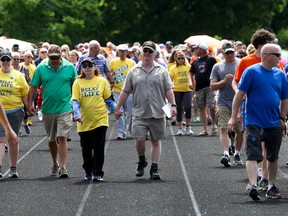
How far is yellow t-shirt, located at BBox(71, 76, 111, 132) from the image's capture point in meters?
15.8

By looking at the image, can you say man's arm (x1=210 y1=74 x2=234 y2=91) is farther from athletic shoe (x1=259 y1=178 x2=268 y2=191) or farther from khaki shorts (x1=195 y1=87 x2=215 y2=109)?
khaki shorts (x1=195 y1=87 x2=215 y2=109)

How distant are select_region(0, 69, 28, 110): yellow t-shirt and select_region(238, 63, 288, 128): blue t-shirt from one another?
4.33 m

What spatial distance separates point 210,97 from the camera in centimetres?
2261

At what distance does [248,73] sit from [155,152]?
113 inches

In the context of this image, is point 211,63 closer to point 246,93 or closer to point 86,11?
point 246,93

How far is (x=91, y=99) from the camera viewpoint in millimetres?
15844

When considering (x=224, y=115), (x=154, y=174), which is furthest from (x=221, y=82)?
(x=154, y=174)

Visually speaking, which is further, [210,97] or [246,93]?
A: [210,97]

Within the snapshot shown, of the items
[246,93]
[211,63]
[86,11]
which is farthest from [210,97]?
[86,11]

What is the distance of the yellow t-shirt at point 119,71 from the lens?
924 inches

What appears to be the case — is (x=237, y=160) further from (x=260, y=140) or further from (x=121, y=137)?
(x=121, y=137)

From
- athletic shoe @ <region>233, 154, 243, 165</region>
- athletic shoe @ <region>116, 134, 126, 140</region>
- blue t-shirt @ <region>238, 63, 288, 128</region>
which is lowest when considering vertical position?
athletic shoe @ <region>116, 134, 126, 140</region>

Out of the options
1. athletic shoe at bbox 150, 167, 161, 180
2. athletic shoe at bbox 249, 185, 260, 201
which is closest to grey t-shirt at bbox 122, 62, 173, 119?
athletic shoe at bbox 150, 167, 161, 180

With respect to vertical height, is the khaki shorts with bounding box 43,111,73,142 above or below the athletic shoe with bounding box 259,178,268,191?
above
